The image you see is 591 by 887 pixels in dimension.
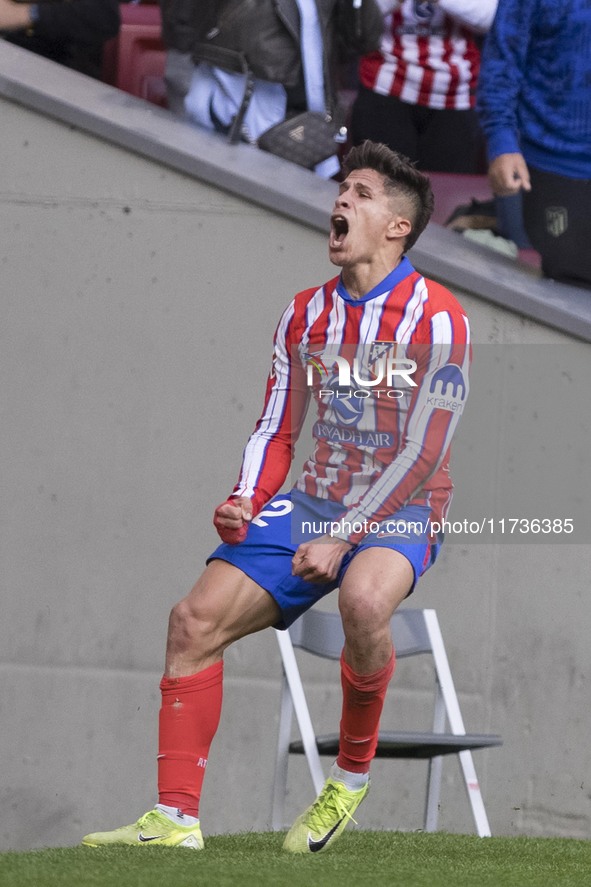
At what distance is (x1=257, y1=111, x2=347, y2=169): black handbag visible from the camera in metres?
5.15

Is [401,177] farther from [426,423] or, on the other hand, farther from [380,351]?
[426,423]

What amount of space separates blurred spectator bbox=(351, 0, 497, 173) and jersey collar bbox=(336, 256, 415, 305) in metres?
1.71

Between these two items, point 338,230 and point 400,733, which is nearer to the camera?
point 338,230

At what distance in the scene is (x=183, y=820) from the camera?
3.51m

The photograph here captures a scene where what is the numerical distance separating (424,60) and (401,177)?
1.79 metres

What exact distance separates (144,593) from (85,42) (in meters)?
2.13

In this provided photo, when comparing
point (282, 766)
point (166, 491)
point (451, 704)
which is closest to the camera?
point (282, 766)

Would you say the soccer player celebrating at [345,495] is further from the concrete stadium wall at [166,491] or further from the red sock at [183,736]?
the concrete stadium wall at [166,491]

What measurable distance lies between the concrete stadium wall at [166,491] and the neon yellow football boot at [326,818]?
1.63 metres

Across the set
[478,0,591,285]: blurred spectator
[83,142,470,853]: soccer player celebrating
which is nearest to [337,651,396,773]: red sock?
[83,142,470,853]: soccer player celebrating

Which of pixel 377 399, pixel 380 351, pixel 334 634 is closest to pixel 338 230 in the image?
pixel 380 351

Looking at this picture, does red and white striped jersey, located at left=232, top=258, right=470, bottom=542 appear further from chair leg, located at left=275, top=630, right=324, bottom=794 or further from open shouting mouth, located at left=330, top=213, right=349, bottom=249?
chair leg, located at left=275, top=630, right=324, bottom=794

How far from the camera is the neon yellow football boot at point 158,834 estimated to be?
3.48 meters

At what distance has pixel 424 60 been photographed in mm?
5391
